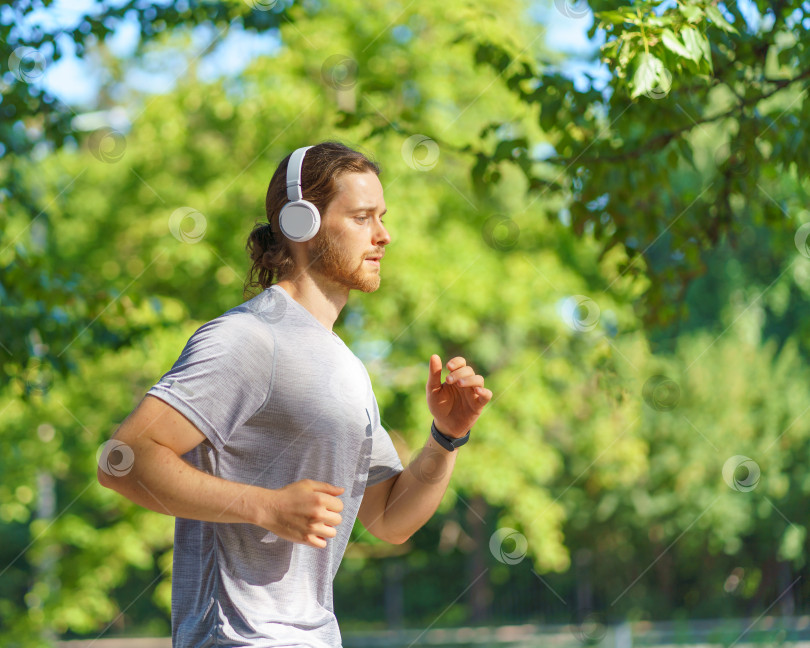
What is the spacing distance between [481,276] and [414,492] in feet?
30.4

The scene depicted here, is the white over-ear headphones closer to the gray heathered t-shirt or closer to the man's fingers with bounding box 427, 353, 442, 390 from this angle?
the gray heathered t-shirt

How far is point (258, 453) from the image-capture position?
1.62 m

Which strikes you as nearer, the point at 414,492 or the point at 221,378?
the point at 221,378

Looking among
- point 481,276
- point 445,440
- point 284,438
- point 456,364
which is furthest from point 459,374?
point 481,276

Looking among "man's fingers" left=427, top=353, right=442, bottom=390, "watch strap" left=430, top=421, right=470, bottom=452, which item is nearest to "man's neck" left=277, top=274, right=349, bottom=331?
"man's fingers" left=427, top=353, right=442, bottom=390

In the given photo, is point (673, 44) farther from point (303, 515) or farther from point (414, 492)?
point (303, 515)

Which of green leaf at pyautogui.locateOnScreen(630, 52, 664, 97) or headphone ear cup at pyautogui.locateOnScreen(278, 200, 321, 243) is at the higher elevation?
green leaf at pyautogui.locateOnScreen(630, 52, 664, 97)

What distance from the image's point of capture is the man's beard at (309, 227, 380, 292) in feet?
6.01

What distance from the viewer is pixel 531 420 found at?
1138cm

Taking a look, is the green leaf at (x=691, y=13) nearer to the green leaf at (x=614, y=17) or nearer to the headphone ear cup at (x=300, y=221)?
the green leaf at (x=614, y=17)

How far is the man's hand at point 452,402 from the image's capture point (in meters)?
1.90

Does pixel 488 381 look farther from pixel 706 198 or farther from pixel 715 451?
pixel 706 198

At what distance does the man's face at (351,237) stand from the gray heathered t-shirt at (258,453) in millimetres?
168

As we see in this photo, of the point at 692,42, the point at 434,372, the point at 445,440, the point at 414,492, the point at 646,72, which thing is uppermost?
the point at 692,42
